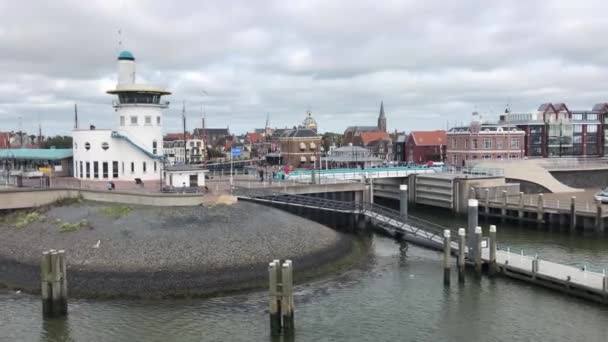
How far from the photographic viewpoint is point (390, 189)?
71.7 metres

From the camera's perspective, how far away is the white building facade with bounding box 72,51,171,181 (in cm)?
5000

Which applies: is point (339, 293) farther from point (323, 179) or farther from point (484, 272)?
point (323, 179)

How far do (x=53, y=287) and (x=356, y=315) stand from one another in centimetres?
1463

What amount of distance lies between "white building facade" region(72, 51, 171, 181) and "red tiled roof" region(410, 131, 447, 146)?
57679 mm

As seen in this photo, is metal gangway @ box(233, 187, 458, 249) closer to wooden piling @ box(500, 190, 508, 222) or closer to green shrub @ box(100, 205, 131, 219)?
green shrub @ box(100, 205, 131, 219)

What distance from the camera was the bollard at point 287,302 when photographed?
25.0 metres

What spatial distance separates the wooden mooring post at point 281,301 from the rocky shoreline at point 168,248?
616cm

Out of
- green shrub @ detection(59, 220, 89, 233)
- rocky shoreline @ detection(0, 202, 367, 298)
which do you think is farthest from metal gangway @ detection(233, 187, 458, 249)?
green shrub @ detection(59, 220, 89, 233)

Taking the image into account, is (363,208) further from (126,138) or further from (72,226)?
(72,226)

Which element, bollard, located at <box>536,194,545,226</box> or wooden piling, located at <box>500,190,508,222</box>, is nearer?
bollard, located at <box>536,194,545,226</box>

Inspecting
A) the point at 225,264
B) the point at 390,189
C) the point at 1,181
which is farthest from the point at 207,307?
the point at 390,189

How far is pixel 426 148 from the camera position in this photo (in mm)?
99000

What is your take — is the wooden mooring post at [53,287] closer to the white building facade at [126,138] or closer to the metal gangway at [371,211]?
the metal gangway at [371,211]

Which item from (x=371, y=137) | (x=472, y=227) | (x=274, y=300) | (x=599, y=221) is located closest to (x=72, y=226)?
(x=274, y=300)
